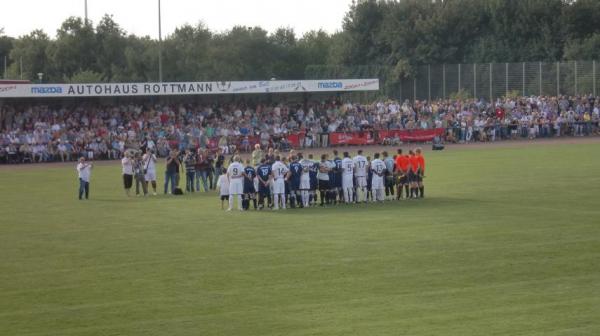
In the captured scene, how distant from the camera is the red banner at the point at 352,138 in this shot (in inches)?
2127

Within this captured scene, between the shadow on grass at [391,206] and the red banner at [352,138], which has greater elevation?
the red banner at [352,138]

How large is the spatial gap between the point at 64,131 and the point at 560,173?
78.4 ft

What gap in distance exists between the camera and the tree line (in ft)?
255

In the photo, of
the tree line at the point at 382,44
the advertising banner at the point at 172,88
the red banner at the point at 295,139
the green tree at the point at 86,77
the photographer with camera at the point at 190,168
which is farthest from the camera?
the tree line at the point at 382,44

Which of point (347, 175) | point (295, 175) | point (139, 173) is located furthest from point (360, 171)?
point (139, 173)

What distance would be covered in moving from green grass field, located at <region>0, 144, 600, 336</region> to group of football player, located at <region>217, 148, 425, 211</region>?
82 centimetres

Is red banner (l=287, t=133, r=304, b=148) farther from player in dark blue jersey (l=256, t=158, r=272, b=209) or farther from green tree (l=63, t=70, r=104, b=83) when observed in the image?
player in dark blue jersey (l=256, t=158, r=272, b=209)

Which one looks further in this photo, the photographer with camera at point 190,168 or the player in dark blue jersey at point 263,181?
the photographer with camera at point 190,168

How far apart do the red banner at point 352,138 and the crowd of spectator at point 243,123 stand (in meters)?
0.41

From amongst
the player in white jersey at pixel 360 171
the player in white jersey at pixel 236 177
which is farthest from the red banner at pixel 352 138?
the player in white jersey at pixel 236 177

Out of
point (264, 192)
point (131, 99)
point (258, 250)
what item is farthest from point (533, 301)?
point (131, 99)

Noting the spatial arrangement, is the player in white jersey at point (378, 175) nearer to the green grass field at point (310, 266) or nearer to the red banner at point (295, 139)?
the green grass field at point (310, 266)

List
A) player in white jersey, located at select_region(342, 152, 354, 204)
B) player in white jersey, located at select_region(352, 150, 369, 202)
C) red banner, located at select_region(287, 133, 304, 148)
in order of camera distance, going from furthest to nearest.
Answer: red banner, located at select_region(287, 133, 304, 148) < player in white jersey, located at select_region(352, 150, 369, 202) < player in white jersey, located at select_region(342, 152, 354, 204)

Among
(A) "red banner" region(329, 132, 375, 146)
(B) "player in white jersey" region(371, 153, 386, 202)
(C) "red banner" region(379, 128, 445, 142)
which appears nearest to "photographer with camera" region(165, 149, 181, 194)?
(B) "player in white jersey" region(371, 153, 386, 202)
